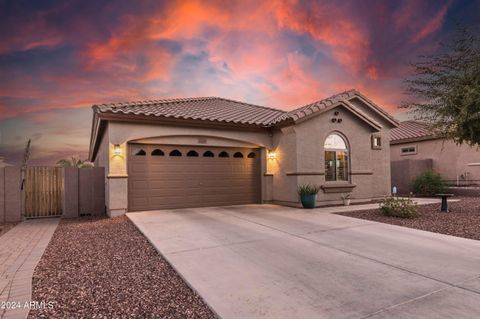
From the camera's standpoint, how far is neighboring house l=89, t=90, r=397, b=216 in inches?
408

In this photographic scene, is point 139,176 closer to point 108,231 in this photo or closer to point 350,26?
point 108,231

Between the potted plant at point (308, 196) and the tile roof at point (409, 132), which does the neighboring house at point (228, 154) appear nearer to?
the potted plant at point (308, 196)

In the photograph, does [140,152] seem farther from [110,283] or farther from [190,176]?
[110,283]

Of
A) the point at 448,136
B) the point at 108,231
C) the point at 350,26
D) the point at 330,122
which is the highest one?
the point at 350,26

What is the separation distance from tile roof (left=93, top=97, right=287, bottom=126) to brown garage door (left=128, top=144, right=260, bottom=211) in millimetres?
1377

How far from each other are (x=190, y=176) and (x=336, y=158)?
673 cm

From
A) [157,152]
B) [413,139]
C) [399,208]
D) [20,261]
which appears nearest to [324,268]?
[20,261]

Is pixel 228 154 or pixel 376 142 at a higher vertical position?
pixel 376 142

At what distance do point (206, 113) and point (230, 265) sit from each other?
904 centimetres

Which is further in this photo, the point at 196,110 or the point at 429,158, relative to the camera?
the point at 429,158

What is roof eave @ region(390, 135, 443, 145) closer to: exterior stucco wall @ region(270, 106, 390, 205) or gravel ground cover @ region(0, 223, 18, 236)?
exterior stucco wall @ region(270, 106, 390, 205)

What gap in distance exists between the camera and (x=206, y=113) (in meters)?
12.5

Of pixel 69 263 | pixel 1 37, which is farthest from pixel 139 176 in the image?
pixel 1 37

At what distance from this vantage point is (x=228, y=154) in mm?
12445
